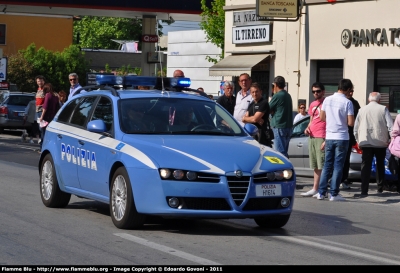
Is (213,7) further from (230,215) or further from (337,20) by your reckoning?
(230,215)

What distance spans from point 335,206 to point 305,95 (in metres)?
13.5

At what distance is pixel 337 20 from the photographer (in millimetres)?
24797

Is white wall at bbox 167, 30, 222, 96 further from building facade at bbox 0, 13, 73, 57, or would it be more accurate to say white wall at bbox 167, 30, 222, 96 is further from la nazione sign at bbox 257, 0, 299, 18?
la nazione sign at bbox 257, 0, 299, 18

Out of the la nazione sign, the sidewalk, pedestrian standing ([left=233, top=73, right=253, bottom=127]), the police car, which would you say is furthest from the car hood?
the la nazione sign

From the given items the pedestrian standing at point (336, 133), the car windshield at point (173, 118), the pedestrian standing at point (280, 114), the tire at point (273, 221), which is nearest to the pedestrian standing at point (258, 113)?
the pedestrian standing at point (280, 114)

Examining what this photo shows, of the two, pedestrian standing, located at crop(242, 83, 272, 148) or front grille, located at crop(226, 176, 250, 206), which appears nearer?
front grille, located at crop(226, 176, 250, 206)

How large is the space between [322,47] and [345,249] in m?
17.5

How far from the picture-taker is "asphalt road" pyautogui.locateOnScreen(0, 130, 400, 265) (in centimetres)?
771

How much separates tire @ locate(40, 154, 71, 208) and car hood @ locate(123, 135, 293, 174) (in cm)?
198

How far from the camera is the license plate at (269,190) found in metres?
9.04

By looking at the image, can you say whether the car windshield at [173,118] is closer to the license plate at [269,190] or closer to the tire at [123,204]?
the tire at [123,204]

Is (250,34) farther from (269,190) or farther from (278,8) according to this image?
(269,190)

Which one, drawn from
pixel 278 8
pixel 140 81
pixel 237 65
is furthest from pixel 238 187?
pixel 237 65

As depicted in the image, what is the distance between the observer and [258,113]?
1417 cm
